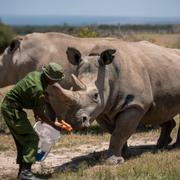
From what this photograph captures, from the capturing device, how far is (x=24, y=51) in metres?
12.9

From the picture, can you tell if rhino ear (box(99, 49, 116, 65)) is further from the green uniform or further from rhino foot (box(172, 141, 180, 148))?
rhino foot (box(172, 141, 180, 148))

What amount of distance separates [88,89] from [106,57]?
26.1 inches

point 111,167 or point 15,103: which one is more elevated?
point 15,103

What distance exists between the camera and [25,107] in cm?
832

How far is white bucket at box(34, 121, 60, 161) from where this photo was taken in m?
8.73

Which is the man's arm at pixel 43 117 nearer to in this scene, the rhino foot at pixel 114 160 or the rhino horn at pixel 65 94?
the rhino horn at pixel 65 94

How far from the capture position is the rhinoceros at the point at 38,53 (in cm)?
1223

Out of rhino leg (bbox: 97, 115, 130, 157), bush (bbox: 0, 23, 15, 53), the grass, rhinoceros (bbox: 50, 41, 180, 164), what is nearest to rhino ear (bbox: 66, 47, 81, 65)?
rhinoceros (bbox: 50, 41, 180, 164)

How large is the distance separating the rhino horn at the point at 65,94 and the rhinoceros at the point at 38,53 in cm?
320

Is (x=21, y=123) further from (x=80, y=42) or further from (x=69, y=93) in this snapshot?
(x=80, y=42)

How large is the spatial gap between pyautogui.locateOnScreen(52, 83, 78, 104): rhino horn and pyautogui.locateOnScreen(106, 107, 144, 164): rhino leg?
120cm

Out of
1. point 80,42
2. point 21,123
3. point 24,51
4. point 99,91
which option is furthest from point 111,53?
point 24,51

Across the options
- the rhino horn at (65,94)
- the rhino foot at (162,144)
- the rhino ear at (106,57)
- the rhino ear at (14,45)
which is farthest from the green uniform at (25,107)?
the rhino ear at (14,45)

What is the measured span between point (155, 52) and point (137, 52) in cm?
43
